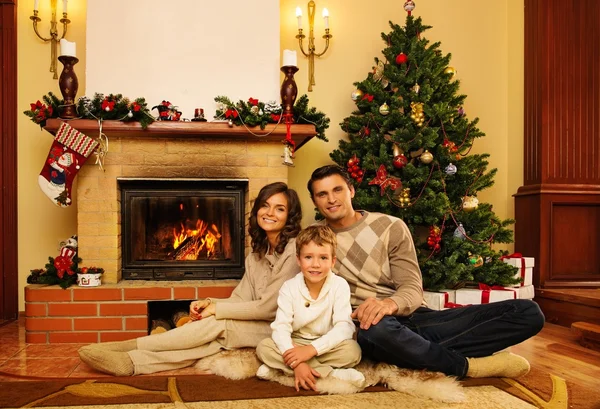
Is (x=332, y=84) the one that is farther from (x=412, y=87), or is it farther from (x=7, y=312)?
(x=7, y=312)

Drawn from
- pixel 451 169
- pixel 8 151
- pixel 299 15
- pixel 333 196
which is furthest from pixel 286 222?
pixel 8 151

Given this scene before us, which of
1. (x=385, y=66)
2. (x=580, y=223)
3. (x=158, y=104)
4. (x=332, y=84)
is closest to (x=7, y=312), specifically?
(x=158, y=104)

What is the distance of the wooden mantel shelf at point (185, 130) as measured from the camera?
2.75 m

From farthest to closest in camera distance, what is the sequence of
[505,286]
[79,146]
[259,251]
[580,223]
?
1. [580,223]
2. [505,286]
3. [79,146]
4. [259,251]

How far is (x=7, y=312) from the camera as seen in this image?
3.34 m

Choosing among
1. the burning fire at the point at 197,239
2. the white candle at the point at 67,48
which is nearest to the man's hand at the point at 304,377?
the burning fire at the point at 197,239

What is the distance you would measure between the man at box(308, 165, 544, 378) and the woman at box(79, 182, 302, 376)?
215 mm

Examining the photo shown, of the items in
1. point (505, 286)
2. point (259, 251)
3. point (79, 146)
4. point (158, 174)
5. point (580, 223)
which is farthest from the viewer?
point (580, 223)

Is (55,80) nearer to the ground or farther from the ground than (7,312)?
farther from the ground

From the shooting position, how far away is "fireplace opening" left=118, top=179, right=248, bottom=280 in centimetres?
301

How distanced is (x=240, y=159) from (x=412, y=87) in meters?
1.24

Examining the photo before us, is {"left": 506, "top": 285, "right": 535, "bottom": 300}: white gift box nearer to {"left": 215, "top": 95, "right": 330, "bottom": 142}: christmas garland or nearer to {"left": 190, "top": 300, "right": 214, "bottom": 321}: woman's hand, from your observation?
{"left": 215, "top": 95, "right": 330, "bottom": 142}: christmas garland

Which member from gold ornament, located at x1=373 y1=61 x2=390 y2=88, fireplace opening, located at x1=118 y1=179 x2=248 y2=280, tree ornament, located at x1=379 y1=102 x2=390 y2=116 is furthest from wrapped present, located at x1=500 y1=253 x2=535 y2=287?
fireplace opening, located at x1=118 y1=179 x2=248 y2=280

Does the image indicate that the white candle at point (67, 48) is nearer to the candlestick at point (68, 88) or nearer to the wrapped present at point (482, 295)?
the candlestick at point (68, 88)
